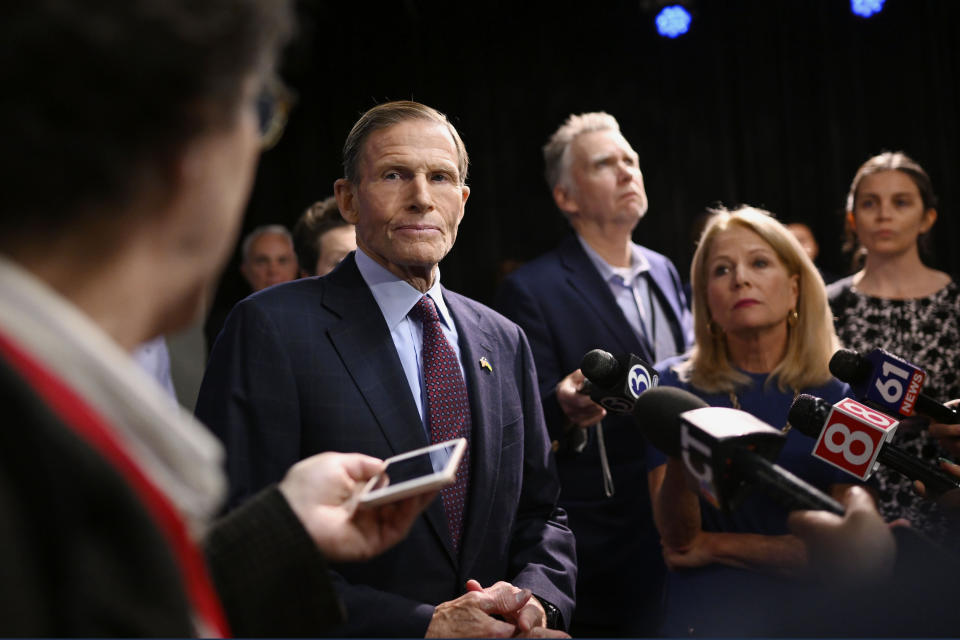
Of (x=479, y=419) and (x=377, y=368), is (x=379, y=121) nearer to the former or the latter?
(x=377, y=368)

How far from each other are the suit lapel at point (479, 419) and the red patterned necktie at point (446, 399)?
0.06 feet

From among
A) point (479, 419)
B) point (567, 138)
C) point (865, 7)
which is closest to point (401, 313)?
point (479, 419)

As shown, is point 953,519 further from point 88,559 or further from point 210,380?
point 88,559

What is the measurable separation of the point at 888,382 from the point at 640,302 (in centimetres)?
126

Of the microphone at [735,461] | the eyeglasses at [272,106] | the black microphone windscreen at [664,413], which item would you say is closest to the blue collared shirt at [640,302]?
the black microphone windscreen at [664,413]

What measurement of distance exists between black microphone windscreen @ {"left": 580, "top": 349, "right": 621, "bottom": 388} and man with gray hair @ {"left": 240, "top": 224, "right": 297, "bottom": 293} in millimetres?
2508

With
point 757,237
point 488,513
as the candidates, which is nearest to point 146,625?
point 488,513

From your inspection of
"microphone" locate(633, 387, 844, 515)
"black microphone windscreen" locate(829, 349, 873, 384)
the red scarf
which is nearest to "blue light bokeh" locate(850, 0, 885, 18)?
"black microphone windscreen" locate(829, 349, 873, 384)

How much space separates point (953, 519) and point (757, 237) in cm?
92

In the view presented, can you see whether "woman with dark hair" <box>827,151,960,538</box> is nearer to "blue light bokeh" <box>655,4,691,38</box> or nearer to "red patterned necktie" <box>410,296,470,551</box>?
"red patterned necktie" <box>410,296,470,551</box>

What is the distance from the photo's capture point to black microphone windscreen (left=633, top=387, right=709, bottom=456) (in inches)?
48.1

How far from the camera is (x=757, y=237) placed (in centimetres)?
247

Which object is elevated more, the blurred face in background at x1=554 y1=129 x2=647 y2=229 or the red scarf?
the blurred face in background at x1=554 y1=129 x2=647 y2=229

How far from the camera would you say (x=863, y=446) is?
163 centimetres
